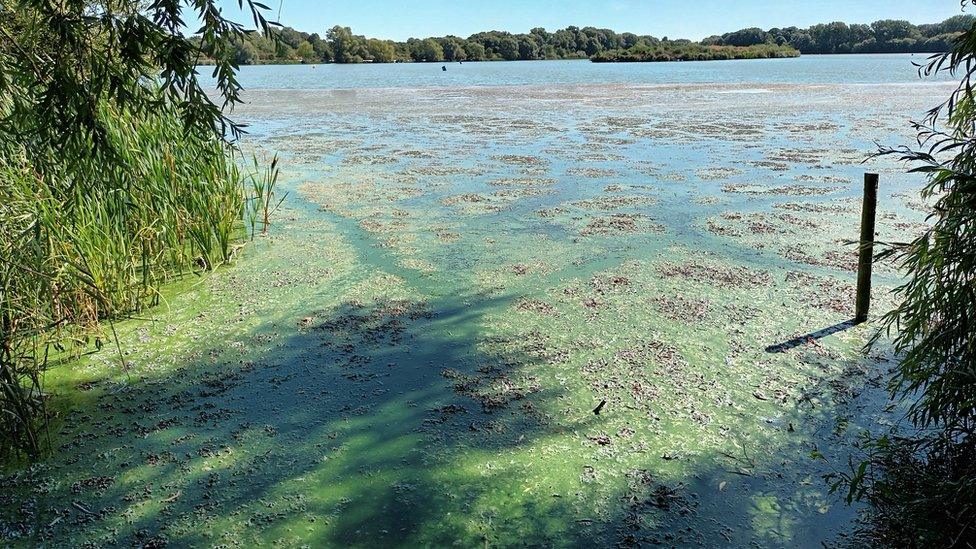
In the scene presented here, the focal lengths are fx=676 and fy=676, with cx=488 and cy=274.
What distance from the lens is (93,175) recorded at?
292cm

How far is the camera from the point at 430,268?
189 inches

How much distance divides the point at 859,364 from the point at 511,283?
208cm

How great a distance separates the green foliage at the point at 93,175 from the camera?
2.07 metres

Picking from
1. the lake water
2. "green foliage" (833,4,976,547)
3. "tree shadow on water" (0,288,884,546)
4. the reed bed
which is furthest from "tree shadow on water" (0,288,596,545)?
the lake water

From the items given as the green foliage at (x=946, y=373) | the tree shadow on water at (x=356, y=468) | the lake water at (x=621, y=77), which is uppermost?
the lake water at (x=621, y=77)

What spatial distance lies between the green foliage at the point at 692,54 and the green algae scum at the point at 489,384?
48.4 metres

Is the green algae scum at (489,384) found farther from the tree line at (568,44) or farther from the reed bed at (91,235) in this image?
the tree line at (568,44)

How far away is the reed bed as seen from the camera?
8.38ft

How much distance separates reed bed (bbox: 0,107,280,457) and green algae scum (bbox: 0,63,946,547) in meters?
0.18

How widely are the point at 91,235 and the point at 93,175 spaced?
0.87m

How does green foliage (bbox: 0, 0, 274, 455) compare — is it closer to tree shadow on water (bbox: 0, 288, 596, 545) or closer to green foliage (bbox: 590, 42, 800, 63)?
tree shadow on water (bbox: 0, 288, 596, 545)

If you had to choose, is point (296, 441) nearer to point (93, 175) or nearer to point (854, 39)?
point (93, 175)

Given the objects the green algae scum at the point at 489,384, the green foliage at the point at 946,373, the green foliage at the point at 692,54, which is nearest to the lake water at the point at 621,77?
the green foliage at the point at 692,54

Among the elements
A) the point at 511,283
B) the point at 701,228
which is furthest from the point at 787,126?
the point at 511,283
